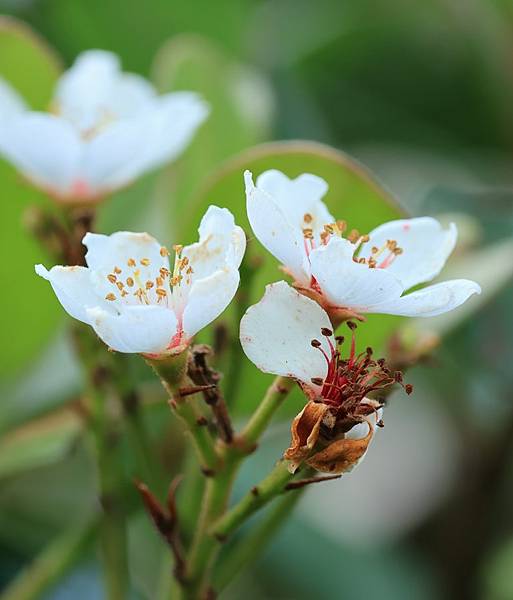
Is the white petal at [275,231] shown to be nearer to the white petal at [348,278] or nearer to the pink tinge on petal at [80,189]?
the white petal at [348,278]

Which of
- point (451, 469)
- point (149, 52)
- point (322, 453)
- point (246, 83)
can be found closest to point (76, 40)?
point (149, 52)

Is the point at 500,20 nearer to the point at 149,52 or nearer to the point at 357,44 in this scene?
the point at 357,44

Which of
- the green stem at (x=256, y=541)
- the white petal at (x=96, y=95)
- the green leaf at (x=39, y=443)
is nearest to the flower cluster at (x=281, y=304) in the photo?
the green stem at (x=256, y=541)

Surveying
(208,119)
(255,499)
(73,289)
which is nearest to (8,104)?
(208,119)

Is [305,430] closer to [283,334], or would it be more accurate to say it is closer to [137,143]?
[283,334]

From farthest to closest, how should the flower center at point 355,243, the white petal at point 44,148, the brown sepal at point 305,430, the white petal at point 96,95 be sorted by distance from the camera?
the white petal at point 96,95
the white petal at point 44,148
the flower center at point 355,243
the brown sepal at point 305,430

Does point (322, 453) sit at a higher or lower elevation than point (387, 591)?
higher
